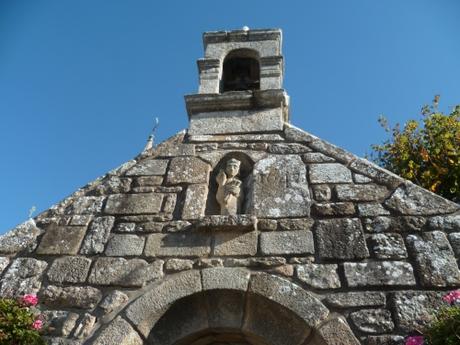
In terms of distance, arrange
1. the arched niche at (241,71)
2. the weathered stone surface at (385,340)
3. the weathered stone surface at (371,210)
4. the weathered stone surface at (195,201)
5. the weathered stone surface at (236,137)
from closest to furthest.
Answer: the weathered stone surface at (385,340) → the weathered stone surface at (371,210) → the weathered stone surface at (195,201) → the weathered stone surface at (236,137) → the arched niche at (241,71)

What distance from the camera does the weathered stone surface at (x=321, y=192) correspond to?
3635mm

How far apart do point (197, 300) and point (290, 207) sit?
1107 mm

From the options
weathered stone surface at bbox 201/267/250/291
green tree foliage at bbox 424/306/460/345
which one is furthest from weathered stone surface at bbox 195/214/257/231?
green tree foliage at bbox 424/306/460/345

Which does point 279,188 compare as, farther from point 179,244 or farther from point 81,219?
point 81,219

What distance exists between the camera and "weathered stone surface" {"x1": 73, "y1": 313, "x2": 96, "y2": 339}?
3055 mm

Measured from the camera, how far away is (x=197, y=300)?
3.25m

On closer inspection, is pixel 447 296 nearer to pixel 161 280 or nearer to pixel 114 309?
pixel 161 280

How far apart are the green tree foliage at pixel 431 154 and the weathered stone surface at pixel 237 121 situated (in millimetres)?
3746

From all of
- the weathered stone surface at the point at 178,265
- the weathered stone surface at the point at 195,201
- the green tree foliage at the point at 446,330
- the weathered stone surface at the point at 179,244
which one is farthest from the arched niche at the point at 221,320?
the green tree foliage at the point at 446,330

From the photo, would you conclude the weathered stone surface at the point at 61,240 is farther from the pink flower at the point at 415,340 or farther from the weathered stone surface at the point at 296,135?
the pink flower at the point at 415,340

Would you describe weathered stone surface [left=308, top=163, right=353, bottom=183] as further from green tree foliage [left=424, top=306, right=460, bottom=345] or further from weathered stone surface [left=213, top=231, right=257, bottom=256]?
green tree foliage [left=424, top=306, right=460, bottom=345]

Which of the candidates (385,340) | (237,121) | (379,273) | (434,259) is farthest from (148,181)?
(434,259)

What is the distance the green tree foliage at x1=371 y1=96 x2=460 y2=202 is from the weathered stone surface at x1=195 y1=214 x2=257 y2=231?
460 cm

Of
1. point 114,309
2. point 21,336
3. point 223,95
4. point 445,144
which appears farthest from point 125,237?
point 445,144
